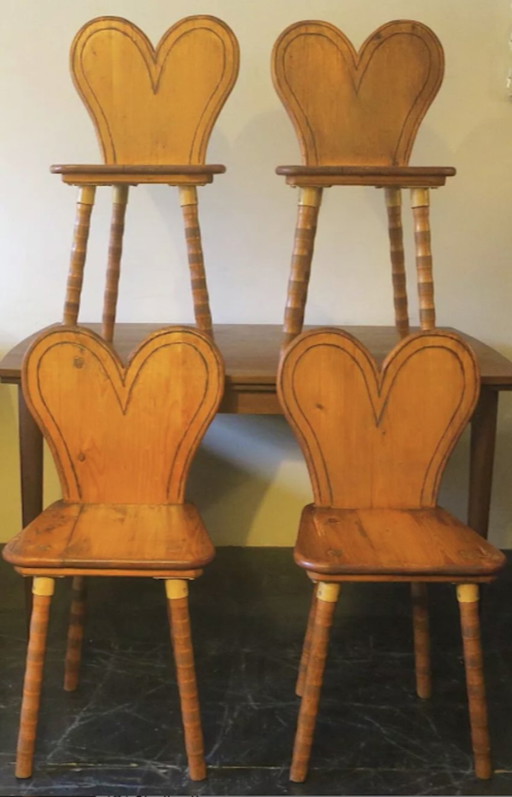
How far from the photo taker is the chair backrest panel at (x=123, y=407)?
59.6 inches

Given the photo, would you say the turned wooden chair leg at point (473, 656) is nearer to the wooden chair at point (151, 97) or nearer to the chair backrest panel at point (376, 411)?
the chair backrest panel at point (376, 411)

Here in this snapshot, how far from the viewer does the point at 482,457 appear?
1710 millimetres

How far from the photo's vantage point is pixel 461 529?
1.50 m

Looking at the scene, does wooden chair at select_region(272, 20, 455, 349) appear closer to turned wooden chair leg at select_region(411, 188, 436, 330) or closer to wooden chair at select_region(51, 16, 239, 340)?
turned wooden chair leg at select_region(411, 188, 436, 330)

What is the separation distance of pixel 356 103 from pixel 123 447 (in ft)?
2.74

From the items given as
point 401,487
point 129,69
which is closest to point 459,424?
point 401,487

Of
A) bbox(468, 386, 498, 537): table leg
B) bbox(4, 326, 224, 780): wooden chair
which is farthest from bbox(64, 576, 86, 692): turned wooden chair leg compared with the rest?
bbox(468, 386, 498, 537): table leg

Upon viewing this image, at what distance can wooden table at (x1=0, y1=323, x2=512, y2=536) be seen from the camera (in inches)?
63.4

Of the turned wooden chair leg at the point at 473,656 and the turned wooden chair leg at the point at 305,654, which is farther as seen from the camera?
the turned wooden chair leg at the point at 305,654

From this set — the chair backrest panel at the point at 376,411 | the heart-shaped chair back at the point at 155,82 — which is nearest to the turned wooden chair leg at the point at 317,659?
the chair backrest panel at the point at 376,411

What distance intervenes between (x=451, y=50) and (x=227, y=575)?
4.84 feet

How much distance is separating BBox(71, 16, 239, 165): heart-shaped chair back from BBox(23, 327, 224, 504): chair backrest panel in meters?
0.39

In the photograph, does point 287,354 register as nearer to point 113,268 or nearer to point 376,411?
point 376,411

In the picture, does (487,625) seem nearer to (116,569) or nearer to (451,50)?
(116,569)
